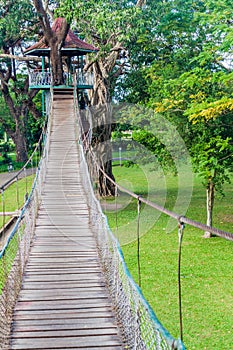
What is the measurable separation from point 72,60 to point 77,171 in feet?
26.1

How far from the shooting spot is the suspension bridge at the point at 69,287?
357 cm

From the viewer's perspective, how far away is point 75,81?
13523mm

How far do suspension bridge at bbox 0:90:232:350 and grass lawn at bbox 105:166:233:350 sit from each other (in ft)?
2.59

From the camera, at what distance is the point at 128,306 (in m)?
3.78

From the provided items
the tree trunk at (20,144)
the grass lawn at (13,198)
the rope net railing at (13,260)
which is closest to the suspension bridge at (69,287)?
the rope net railing at (13,260)

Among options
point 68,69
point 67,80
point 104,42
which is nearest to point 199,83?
point 104,42

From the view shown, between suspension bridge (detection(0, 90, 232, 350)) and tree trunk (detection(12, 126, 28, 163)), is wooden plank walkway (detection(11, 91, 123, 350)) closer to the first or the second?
suspension bridge (detection(0, 90, 232, 350))

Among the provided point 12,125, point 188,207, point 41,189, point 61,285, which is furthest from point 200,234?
point 12,125

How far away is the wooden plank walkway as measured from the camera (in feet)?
12.2

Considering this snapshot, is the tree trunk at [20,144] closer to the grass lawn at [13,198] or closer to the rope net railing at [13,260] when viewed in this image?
the grass lawn at [13,198]

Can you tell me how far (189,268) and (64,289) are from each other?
485cm

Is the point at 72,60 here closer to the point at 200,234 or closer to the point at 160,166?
the point at 160,166

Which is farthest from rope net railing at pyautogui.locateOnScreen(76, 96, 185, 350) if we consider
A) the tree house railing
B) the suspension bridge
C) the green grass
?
the tree house railing

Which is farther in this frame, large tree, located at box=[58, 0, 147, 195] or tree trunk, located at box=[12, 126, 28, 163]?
tree trunk, located at box=[12, 126, 28, 163]
